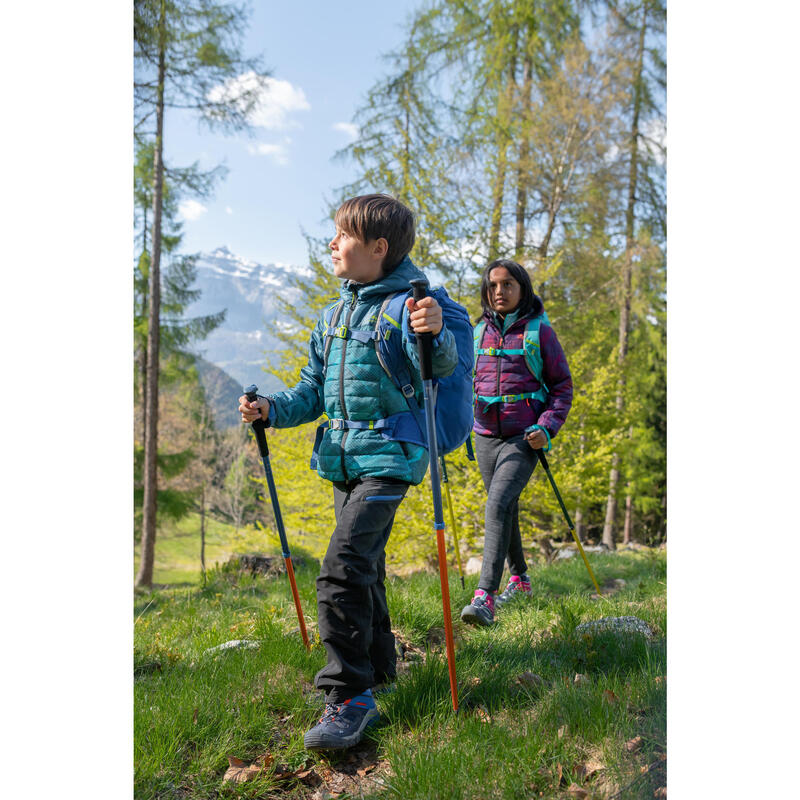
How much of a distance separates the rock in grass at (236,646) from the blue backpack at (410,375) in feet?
4.30

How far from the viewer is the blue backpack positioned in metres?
2.30

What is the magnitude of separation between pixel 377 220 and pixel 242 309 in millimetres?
15209

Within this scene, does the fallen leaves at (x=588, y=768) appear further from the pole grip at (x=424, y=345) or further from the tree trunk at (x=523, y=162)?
the tree trunk at (x=523, y=162)

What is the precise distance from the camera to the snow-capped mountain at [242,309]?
8172 millimetres

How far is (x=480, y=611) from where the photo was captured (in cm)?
324

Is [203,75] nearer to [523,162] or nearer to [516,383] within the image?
[523,162]

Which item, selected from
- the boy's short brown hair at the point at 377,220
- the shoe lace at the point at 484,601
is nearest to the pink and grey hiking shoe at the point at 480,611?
the shoe lace at the point at 484,601

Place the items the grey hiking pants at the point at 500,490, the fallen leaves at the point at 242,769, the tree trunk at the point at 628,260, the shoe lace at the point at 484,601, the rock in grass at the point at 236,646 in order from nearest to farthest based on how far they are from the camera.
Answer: the fallen leaves at the point at 242,769 → the rock in grass at the point at 236,646 → the shoe lace at the point at 484,601 → the grey hiking pants at the point at 500,490 → the tree trunk at the point at 628,260

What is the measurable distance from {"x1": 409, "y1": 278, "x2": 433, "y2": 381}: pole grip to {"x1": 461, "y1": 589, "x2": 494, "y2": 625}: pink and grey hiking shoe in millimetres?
1607

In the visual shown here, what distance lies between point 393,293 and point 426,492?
17.6 ft

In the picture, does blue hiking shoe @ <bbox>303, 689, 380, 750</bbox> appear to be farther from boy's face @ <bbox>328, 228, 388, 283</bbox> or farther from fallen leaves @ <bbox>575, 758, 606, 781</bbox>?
boy's face @ <bbox>328, 228, 388, 283</bbox>

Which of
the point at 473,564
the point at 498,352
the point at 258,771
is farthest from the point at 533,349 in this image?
the point at 473,564

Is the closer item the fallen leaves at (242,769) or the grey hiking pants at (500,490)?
the fallen leaves at (242,769)

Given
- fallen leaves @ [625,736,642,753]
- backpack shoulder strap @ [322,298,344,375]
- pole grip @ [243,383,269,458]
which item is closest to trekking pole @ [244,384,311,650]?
pole grip @ [243,383,269,458]
